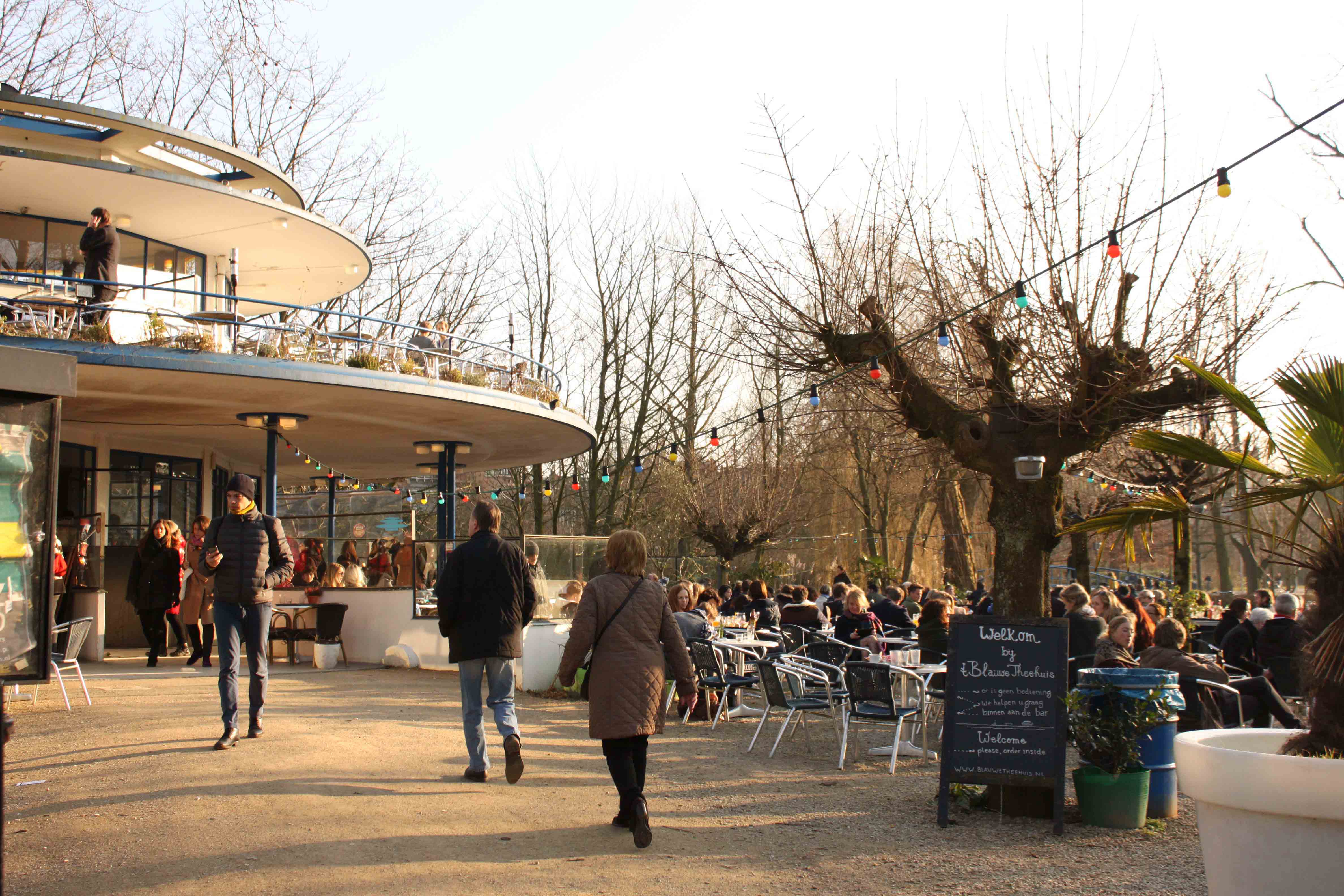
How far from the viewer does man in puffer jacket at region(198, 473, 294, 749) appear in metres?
6.99

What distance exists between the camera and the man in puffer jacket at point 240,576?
6.99m

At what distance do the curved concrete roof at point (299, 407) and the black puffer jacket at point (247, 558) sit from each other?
4.75 m

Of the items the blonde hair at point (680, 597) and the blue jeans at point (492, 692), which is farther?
the blonde hair at point (680, 597)

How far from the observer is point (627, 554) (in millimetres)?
5461

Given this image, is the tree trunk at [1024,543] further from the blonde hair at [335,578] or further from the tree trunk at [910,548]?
the tree trunk at [910,548]

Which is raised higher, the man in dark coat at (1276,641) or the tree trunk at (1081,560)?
the tree trunk at (1081,560)

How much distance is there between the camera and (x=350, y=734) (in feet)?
26.9

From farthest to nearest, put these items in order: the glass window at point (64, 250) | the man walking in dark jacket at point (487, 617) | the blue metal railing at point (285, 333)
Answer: the glass window at point (64, 250), the blue metal railing at point (285, 333), the man walking in dark jacket at point (487, 617)

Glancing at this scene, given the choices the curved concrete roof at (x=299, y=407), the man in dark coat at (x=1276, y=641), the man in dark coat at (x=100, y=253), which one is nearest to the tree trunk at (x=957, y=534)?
the curved concrete roof at (x=299, y=407)

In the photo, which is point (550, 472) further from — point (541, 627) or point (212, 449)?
point (541, 627)

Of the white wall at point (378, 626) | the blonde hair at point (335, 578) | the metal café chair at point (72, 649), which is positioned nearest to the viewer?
the metal café chair at point (72, 649)

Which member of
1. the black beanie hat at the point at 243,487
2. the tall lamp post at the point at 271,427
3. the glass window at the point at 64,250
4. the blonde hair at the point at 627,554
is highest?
the glass window at the point at 64,250

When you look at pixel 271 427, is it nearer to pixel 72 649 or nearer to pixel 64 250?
pixel 64 250

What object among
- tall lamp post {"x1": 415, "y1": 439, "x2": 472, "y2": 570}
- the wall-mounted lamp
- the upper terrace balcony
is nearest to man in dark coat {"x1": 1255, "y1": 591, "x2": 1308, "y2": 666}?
the wall-mounted lamp
